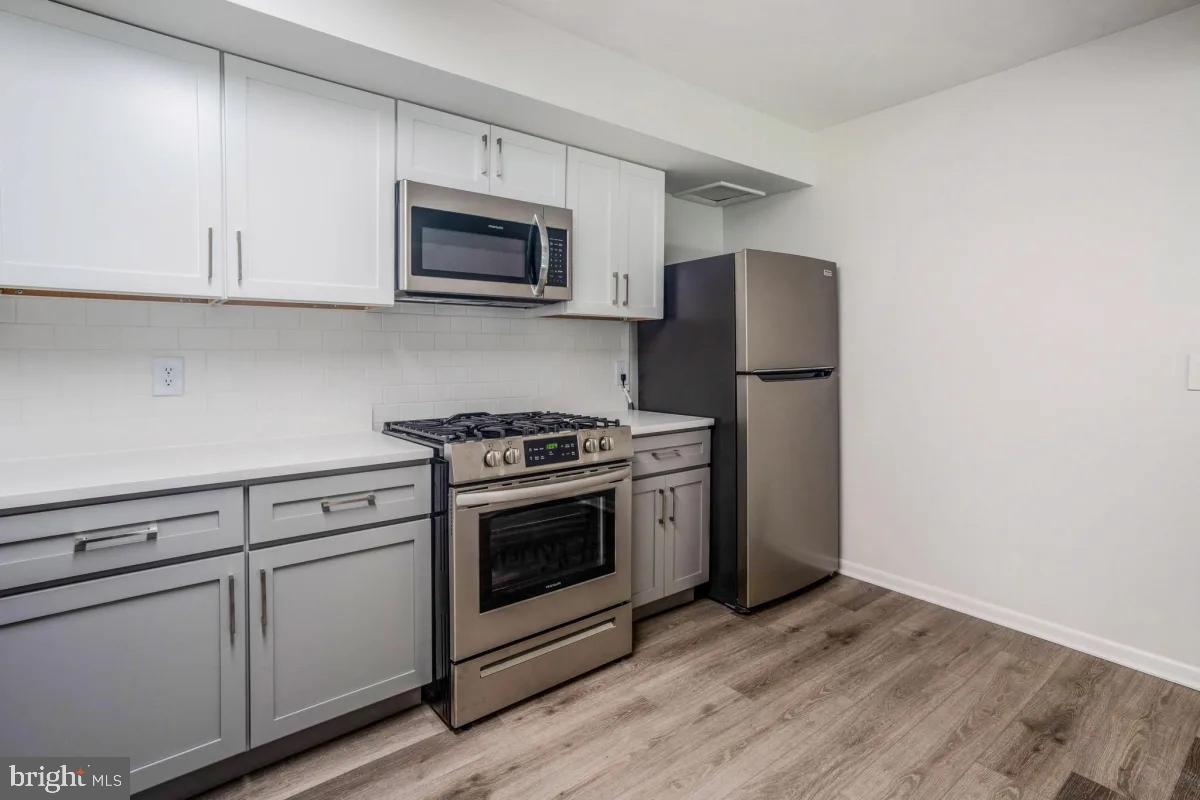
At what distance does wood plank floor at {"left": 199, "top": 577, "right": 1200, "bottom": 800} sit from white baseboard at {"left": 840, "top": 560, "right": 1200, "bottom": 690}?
2.5 inches

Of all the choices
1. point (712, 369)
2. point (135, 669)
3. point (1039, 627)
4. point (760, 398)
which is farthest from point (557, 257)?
point (1039, 627)

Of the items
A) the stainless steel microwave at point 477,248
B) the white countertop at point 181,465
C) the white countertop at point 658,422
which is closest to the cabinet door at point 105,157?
the white countertop at point 181,465

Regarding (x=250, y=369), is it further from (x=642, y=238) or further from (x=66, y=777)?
(x=642, y=238)

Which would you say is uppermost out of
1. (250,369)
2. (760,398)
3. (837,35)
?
(837,35)

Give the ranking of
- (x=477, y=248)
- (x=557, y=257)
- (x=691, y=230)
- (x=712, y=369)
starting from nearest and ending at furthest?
(x=477, y=248) → (x=557, y=257) → (x=712, y=369) → (x=691, y=230)

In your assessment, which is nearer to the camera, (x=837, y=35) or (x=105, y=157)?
(x=105, y=157)

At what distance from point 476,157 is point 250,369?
3.84 ft

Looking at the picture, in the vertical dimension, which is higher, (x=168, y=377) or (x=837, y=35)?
(x=837, y=35)

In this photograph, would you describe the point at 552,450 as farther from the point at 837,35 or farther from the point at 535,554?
the point at 837,35

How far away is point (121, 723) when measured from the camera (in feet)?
5.16

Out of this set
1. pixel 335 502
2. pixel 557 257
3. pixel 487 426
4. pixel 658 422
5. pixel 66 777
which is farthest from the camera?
pixel 658 422

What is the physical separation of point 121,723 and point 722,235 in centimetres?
370

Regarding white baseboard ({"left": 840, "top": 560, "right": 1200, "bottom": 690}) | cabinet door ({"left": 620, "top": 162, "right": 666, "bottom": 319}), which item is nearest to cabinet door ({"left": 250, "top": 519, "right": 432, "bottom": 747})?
cabinet door ({"left": 620, "top": 162, "right": 666, "bottom": 319})

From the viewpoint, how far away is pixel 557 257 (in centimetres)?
264
